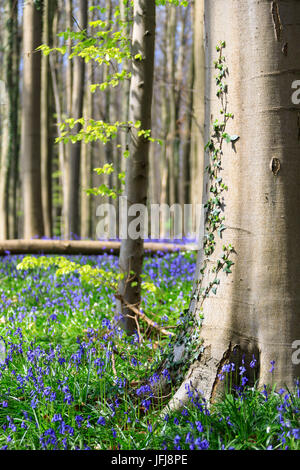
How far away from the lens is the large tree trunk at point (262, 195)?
2.90m

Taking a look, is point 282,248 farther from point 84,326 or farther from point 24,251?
point 24,251

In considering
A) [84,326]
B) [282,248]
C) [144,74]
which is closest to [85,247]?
[84,326]

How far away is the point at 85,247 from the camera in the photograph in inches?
337

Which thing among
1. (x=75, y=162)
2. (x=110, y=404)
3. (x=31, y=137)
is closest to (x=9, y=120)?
(x=75, y=162)

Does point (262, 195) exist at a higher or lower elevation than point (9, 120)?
lower

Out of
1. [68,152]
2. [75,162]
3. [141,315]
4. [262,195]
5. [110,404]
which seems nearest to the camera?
[262,195]

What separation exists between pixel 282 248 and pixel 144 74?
263 centimetres

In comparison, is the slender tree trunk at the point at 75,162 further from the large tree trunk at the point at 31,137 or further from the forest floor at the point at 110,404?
the forest floor at the point at 110,404

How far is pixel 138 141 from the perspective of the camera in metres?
4.85

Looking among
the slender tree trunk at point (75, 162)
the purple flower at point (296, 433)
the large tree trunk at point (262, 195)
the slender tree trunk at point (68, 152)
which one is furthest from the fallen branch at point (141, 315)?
the slender tree trunk at point (68, 152)

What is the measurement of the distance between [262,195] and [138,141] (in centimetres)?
219

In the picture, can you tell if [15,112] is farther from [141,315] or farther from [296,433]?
[296,433]

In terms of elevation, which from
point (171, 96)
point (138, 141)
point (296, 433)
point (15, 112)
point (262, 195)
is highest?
point (171, 96)

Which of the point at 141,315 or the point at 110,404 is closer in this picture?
the point at 110,404
